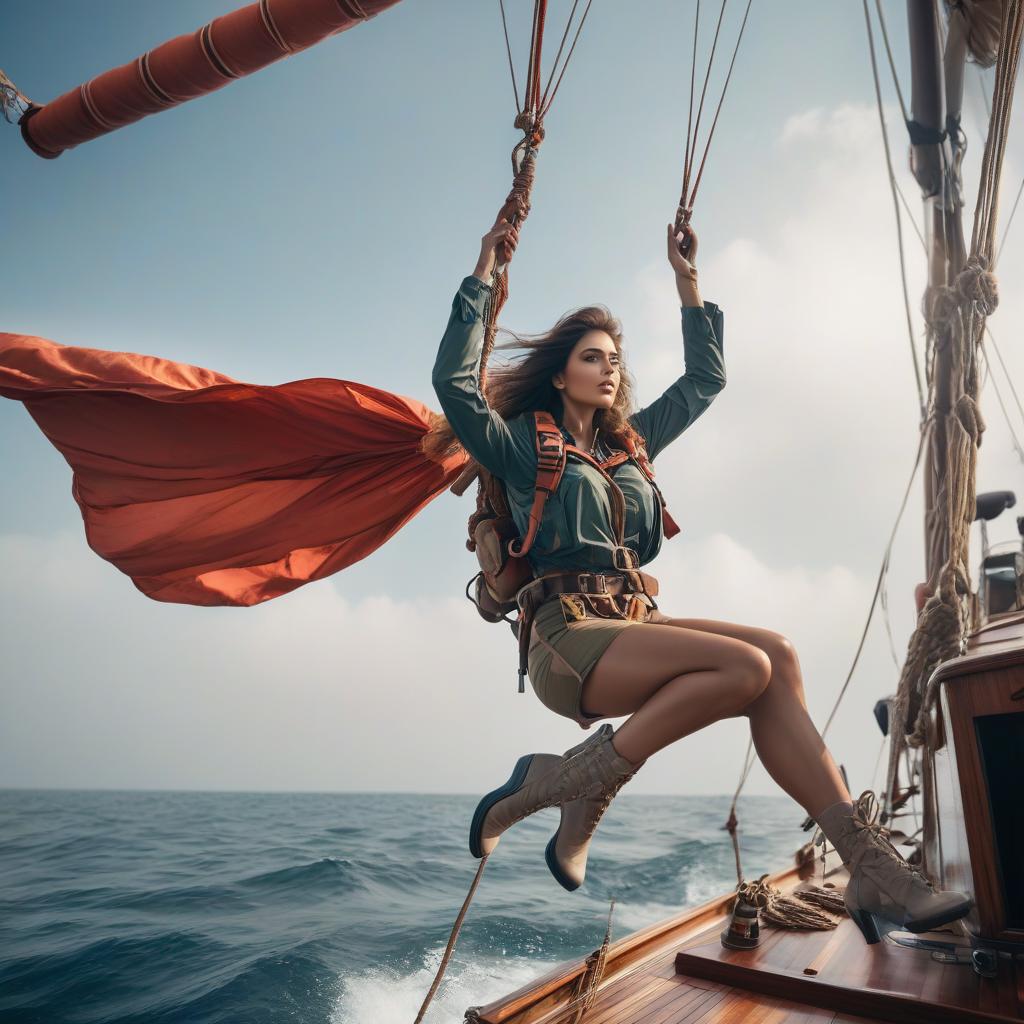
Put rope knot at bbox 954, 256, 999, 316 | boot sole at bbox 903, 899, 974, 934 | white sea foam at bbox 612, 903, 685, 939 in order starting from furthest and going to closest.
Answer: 1. white sea foam at bbox 612, 903, 685, 939
2. rope knot at bbox 954, 256, 999, 316
3. boot sole at bbox 903, 899, 974, 934

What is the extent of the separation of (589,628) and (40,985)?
15.5ft

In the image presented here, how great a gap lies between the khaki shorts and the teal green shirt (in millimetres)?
165

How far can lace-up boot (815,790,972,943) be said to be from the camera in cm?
170

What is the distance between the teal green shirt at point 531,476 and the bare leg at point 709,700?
0.33 m

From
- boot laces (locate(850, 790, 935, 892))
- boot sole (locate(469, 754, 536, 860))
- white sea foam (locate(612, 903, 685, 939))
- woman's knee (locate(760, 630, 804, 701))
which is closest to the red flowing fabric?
boot sole (locate(469, 754, 536, 860))

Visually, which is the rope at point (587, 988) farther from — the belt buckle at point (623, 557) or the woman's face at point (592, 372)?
the woman's face at point (592, 372)

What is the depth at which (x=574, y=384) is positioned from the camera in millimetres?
2418

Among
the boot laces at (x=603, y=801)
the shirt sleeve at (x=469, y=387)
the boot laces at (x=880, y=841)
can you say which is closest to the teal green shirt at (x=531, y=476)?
the shirt sleeve at (x=469, y=387)

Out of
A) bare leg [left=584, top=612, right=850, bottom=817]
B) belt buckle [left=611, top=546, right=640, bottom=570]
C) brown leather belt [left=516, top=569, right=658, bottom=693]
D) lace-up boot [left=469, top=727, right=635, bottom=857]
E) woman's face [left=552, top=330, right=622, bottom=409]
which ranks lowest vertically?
lace-up boot [left=469, top=727, right=635, bottom=857]

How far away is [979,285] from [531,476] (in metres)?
3.98

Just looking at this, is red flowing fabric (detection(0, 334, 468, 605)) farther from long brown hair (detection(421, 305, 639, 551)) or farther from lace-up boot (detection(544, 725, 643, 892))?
lace-up boot (detection(544, 725, 643, 892))

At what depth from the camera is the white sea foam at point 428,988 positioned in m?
4.14

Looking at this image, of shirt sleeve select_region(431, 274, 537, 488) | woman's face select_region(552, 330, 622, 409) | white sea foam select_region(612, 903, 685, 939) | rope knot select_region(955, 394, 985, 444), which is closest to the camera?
shirt sleeve select_region(431, 274, 537, 488)

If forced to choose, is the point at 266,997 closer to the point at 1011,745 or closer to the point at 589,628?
the point at 589,628
